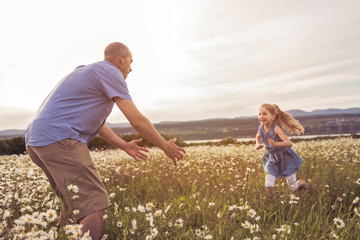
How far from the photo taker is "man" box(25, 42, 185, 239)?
105 inches

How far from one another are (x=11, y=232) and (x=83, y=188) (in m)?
0.69

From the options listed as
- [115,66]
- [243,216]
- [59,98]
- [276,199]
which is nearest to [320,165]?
[276,199]

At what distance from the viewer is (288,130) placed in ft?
19.4

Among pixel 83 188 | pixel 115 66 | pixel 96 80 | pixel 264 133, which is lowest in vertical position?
pixel 83 188

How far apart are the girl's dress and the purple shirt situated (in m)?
3.67

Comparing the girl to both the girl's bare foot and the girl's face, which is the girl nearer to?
the girl's face

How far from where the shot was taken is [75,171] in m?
2.70

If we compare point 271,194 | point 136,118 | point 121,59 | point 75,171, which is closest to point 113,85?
point 136,118

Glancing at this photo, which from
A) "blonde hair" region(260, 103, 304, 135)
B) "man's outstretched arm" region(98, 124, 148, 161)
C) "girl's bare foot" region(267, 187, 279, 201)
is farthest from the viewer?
"blonde hair" region(260, 103, 304, 135)

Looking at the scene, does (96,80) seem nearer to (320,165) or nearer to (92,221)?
(92,221)

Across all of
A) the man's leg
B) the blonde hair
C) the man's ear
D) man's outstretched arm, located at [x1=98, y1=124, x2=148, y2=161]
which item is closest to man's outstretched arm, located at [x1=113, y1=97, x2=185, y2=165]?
man's outstretched arm, located at [x1=98, y1=124, x2=148, y2=161]

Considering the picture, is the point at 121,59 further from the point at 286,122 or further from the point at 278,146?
the point at 286,122

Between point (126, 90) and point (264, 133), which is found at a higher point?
point (126, 90)

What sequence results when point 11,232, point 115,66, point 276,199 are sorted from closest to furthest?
1. point 11,232
2. point 115,66
3. point 276,199
